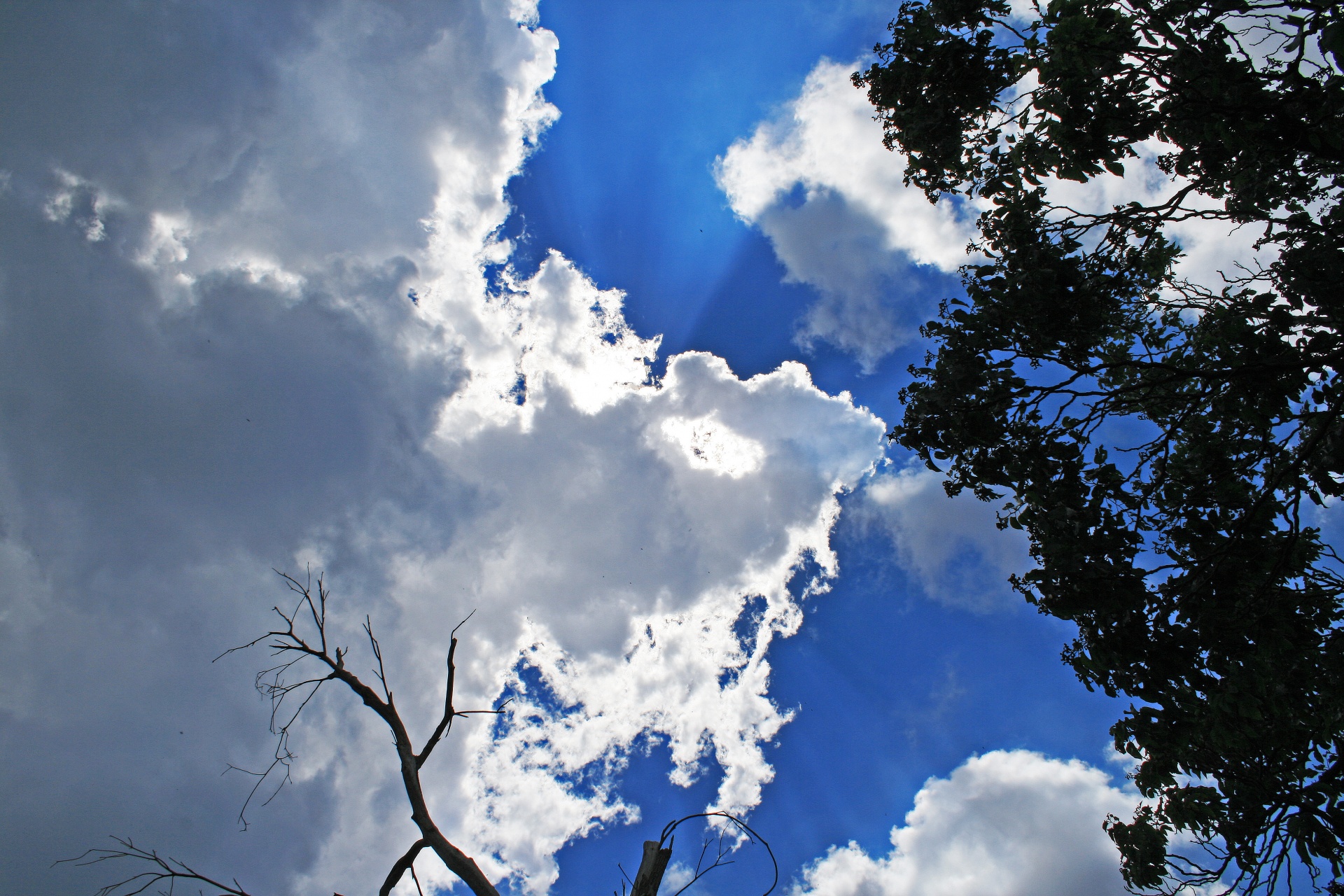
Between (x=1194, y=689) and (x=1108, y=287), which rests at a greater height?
(x=1108, y=287)

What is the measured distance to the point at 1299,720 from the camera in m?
6.82

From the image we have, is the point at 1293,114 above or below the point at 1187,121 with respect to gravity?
below

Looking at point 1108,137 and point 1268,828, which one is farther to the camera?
point 1108,137

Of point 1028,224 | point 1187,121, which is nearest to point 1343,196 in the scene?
point 1187,121

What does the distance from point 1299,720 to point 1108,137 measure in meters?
8.19

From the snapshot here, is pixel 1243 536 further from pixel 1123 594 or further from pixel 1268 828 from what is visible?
pixel 1268 828

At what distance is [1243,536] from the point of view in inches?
257

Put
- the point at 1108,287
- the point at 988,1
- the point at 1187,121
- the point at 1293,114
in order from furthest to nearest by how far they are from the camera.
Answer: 1. the point at 988,1
2. the point at 1108,287
3. the point at 1187,121
4. the point at 1293,114

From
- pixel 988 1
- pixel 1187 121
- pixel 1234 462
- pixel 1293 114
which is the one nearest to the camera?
pixel 1293 114

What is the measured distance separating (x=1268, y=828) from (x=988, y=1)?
12.2 metres

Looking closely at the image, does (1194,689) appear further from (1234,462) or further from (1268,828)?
(1234,462)

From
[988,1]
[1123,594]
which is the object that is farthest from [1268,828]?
[988,1]

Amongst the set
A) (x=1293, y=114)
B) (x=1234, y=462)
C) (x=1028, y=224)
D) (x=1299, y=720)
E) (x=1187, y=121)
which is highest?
(x=1028, y=224)

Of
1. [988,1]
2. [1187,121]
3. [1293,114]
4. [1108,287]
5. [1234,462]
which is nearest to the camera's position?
[1293,114]
